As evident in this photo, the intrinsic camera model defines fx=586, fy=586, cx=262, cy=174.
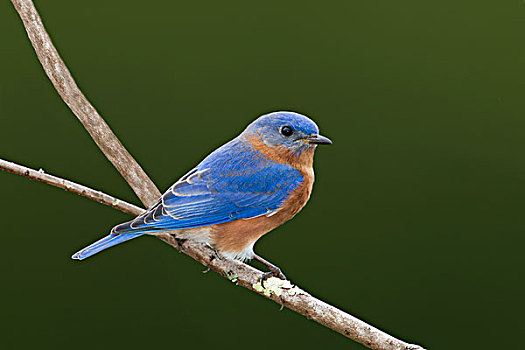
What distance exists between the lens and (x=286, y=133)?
3062 millimetres

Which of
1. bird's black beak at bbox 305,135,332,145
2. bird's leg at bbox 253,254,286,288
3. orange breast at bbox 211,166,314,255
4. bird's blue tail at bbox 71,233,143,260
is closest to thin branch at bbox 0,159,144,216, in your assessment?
bird's blue tail at bbox 71,233,143,260

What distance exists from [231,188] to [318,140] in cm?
53

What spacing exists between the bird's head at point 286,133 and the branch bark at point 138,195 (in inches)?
24.7

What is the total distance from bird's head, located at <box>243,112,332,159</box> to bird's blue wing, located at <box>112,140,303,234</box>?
9cm

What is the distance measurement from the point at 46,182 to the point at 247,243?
40.5 inches

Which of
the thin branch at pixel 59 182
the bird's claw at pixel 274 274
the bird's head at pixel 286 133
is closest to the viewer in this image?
the thin branch at pixel 59 182

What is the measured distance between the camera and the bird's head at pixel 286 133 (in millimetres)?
2975

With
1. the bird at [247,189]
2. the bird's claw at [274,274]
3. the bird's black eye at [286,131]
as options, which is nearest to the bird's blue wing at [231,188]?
the bird at [247,189]

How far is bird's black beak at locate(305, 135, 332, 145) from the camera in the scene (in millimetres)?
2923

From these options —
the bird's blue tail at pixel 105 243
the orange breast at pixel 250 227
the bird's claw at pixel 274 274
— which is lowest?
the bird's claw at pixel 274 274

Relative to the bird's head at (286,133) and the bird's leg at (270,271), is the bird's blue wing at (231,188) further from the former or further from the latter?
the bird's leg at (270,271)

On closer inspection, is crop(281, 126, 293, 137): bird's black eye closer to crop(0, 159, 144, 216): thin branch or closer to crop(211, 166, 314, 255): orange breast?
crop(211, 166, 314, 255): orange breast

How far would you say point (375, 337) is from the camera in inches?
96.0

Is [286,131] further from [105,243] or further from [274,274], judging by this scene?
[105,243]
